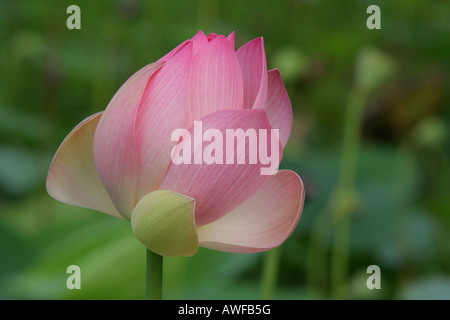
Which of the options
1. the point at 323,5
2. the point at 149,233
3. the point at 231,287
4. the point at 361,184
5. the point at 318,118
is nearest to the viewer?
the point at 149,233

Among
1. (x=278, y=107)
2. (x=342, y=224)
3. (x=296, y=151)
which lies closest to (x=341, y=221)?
(x=342, y=224)

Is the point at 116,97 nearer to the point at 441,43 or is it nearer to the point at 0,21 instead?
the point at 441,43

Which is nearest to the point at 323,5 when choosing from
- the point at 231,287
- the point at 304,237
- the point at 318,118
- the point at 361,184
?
the point at 318,118

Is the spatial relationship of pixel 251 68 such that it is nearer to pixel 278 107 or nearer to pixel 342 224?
pixel 278 107

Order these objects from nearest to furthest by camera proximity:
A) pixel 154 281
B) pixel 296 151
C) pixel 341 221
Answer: pixel 154 281
pixel 341 221
pixel 296 151

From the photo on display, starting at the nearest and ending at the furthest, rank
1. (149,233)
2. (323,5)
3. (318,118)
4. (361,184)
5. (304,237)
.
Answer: (149,233) → (304,237) → (361,184) → (318,118) → (323,5)

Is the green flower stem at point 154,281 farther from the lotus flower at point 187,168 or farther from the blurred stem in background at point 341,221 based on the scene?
the blurred stem in background at point 341,221

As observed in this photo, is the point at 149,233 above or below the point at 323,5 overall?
below
